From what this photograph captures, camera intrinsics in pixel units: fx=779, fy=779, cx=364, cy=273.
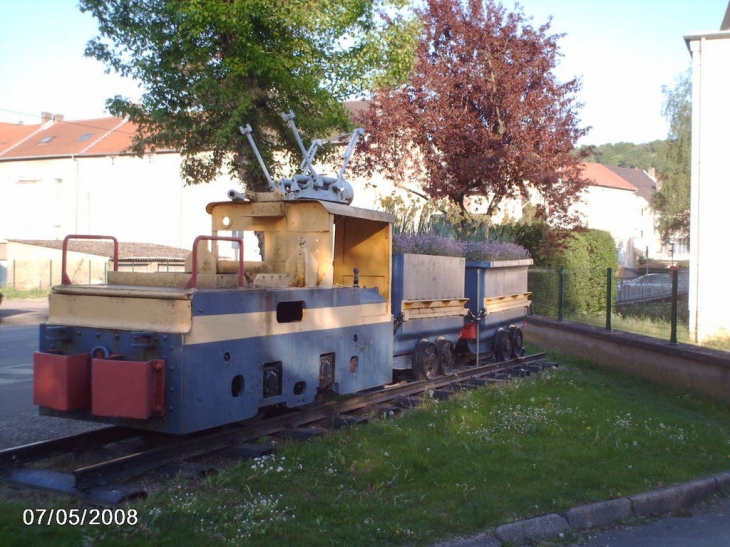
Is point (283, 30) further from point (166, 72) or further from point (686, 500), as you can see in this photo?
point (686, 500)

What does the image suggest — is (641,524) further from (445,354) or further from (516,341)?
(516,341)

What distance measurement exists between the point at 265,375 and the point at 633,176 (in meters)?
86.4

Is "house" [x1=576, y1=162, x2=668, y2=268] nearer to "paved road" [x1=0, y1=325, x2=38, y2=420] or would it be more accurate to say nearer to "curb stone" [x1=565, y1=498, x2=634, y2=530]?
"paved road" [x1=0, y1=325, x2=38, y2=420]

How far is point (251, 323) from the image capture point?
6949 mm

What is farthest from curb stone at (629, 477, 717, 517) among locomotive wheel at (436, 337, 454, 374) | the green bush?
the green bush

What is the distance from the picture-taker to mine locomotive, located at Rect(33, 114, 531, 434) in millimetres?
6340

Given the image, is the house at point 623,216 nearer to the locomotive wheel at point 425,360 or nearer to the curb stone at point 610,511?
the locomotive wheel at point 425,360

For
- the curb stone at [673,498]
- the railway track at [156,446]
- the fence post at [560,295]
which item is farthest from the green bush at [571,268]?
the curb stone at [673,498]

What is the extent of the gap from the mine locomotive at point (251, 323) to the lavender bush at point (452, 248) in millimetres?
464

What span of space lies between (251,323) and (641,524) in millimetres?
3594

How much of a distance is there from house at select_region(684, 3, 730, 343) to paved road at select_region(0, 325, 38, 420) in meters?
13.8

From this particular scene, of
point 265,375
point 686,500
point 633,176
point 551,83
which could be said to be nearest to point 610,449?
point 686,500

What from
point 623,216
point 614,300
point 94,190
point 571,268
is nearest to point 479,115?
point 571,268

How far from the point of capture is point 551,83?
19.4 m
